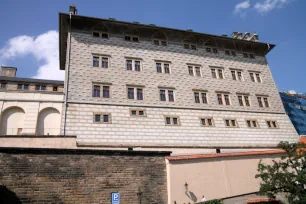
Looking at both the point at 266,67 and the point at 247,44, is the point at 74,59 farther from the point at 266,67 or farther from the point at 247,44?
the point at 266,67

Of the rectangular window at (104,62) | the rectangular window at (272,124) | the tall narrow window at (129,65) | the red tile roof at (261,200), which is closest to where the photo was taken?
the red tile roof at (261,200)

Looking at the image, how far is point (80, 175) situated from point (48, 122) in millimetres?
7559

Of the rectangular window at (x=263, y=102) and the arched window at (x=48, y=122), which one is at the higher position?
the rectangular window at (x=263, y=102)

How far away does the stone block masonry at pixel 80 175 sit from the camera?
990 centimetres

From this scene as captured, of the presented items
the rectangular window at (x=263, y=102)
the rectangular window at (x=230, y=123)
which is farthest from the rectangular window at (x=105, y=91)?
the rectangular window at (x=263, y=102)

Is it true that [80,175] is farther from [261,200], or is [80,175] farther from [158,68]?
[158,68]

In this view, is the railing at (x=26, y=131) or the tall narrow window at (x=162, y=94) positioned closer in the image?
the railing at (x=26, y=131)

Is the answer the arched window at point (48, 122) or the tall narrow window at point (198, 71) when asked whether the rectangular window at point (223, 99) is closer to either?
the tall narrow window at point (198, 71)

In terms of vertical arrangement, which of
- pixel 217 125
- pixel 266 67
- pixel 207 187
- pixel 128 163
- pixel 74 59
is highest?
pixel 266 67

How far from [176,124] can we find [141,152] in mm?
6591

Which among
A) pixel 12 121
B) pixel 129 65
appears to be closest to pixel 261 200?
pixel 129 65

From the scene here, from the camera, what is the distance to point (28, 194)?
31.9ft

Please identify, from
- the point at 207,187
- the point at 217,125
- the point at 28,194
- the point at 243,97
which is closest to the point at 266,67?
the point at 243,97

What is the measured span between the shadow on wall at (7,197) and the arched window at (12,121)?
23.6 feet
